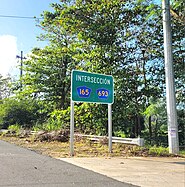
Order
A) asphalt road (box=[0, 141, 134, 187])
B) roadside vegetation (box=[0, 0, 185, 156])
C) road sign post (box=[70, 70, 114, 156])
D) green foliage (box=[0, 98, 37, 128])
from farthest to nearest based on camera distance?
green foliage (box=[0, 98, 37, 128]) → roadside vegetation (box=[0, 0, 185, 156]) → road sign post (box=[70, 70, 114, 156]) → asphalt road (box=[0, 141, 134, 187])

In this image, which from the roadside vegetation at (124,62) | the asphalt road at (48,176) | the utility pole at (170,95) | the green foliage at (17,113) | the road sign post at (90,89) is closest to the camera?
the asphalt road at (48,176)

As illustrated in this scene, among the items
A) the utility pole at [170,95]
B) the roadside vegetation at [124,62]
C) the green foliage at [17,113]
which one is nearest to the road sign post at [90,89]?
the utility pole at [170,95]

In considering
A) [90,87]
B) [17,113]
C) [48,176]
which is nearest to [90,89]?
[90,87]

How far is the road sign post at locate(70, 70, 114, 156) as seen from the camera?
36.0 ft

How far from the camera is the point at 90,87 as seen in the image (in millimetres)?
11516

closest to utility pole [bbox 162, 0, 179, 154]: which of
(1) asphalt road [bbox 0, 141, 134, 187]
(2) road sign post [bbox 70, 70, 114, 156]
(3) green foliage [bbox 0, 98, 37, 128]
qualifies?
(2) road sign post [bbox 70, 70, 114, 156]

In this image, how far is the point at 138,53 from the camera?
18.3m

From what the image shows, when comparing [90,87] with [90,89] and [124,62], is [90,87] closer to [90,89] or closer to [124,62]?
[90,89]

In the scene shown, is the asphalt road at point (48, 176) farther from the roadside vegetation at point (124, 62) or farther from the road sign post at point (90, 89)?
the roadside vegetation at point (124, 62)

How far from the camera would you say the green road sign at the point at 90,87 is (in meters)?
11.1

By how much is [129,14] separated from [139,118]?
284 inches

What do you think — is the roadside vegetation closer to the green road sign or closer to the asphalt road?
the green road sign

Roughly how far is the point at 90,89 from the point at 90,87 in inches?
3.6

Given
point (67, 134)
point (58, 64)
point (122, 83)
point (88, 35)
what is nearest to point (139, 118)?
point (122, 83)
